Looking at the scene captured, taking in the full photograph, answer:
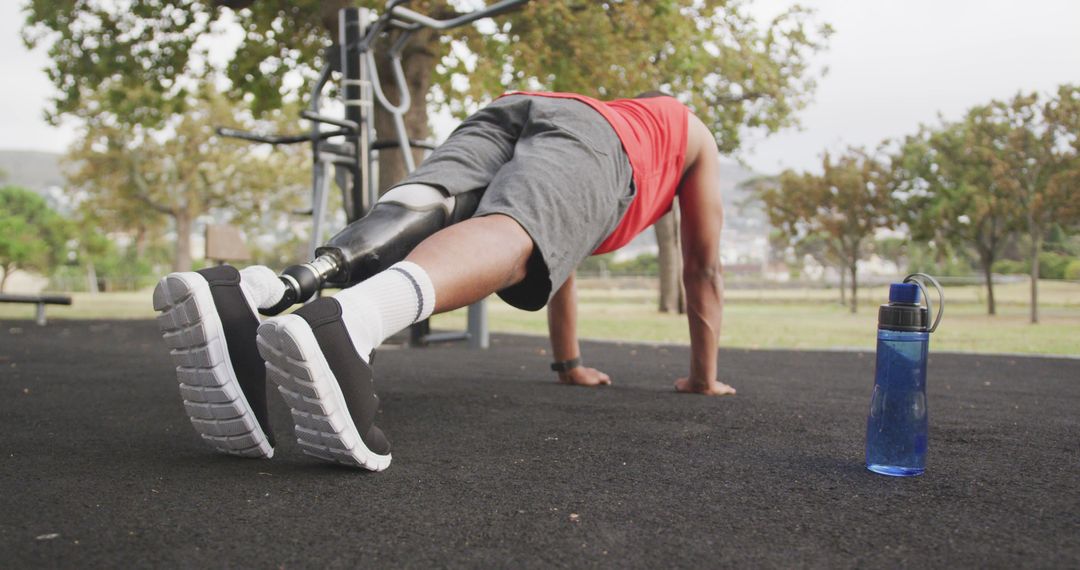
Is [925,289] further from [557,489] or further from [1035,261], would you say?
[1035,261]

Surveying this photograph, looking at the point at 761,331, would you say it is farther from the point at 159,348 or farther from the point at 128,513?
the point at 128,513

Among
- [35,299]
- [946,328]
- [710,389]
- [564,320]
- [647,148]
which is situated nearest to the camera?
[647,148]

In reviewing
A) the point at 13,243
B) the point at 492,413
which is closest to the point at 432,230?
the point at 492,413

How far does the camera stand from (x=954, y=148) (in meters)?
12.3

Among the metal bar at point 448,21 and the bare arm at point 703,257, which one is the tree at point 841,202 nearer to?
the metal bar at point 448,21

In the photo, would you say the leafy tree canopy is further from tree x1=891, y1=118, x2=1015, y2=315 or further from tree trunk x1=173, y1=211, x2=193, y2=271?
tree trunk x1=173, y1=211, x2=193, y2=271

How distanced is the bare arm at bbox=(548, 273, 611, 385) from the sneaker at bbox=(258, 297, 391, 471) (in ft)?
4.22

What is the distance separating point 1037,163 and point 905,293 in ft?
30.4

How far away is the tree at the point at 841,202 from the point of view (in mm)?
14484

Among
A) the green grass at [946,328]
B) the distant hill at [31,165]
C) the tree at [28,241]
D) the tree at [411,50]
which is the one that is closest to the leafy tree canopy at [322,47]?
the tree at [411,50]

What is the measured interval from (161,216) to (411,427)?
82.8 feet

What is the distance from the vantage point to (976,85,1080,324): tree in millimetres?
8438

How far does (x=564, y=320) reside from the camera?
2.65 m

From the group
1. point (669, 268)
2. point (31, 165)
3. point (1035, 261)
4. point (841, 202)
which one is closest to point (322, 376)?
point (1035, 261)
